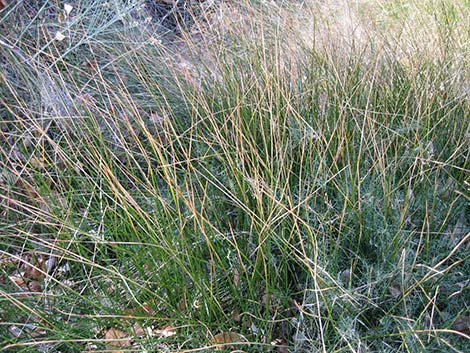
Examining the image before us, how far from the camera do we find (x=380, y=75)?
2777 millimetres

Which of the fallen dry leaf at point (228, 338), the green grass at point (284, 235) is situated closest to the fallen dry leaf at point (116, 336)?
the green grass at point (284, 235)

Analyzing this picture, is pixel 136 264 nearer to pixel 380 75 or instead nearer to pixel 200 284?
pixel 200 284

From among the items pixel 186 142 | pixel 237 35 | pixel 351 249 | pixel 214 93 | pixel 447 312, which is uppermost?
pixel 237 35

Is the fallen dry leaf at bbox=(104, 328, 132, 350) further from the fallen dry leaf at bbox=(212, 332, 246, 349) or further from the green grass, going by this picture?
the fallen dry leaf at bbox=(212, 332, 246, 349)

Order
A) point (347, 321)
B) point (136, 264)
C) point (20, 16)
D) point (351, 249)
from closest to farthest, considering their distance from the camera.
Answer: point (347, 321) < point (136, 264) < point (351, 249) < point (20, 16)

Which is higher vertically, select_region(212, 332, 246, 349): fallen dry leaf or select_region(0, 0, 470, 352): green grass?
select_region(0, 0, 470, 352): green grass

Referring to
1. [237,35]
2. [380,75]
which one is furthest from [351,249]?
[237,35]

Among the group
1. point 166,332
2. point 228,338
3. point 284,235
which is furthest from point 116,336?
point 284,235

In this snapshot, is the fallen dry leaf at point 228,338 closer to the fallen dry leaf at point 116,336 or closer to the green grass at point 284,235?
the green grass at point 284,235

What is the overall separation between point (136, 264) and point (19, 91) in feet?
Result: 6.09

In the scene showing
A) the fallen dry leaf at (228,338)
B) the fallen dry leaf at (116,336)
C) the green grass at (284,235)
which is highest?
the green grass at (284,235)

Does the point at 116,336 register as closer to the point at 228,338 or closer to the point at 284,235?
the point at 228,338

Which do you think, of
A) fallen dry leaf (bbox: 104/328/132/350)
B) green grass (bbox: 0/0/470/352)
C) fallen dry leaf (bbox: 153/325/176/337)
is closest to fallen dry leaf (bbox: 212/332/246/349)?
green grass (bbox: 0/0/470/352)

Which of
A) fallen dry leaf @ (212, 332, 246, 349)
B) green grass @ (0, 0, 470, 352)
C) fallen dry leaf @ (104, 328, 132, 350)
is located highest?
green grass @ (0, 0, 470, 352)
